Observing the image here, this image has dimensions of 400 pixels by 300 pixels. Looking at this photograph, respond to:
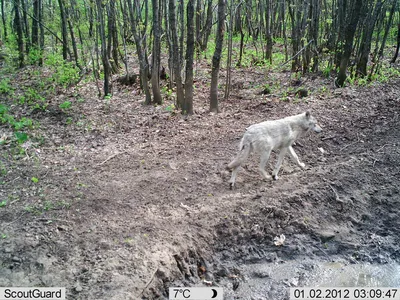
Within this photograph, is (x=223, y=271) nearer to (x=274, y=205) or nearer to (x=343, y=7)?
(x=274, y=205)

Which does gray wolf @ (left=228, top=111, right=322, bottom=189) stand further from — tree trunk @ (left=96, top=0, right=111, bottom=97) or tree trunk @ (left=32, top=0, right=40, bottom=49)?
tree trunk @ (left=32, top=0, right=40, bottom=49)

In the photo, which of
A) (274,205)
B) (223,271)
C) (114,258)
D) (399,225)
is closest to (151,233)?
(114,258)

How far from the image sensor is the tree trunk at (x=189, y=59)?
31.1 feet

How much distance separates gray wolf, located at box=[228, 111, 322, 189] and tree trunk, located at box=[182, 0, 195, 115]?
3733mm

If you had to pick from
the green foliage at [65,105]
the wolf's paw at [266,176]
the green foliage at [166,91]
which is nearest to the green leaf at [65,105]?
the green foliage at [65,105]

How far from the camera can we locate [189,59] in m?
9.91

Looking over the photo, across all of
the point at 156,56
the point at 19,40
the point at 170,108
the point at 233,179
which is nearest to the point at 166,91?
the point at 156,56

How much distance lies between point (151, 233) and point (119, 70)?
39.8ft

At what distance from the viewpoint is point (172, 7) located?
31.7ft

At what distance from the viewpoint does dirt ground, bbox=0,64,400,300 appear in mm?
5004

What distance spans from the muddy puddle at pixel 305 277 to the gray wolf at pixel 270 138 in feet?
6.65

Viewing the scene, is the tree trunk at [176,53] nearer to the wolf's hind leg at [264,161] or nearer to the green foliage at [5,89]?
the wolf's hind leg at [264,161]

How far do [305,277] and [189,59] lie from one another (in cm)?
682

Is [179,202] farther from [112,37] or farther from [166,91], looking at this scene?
[112,37]
